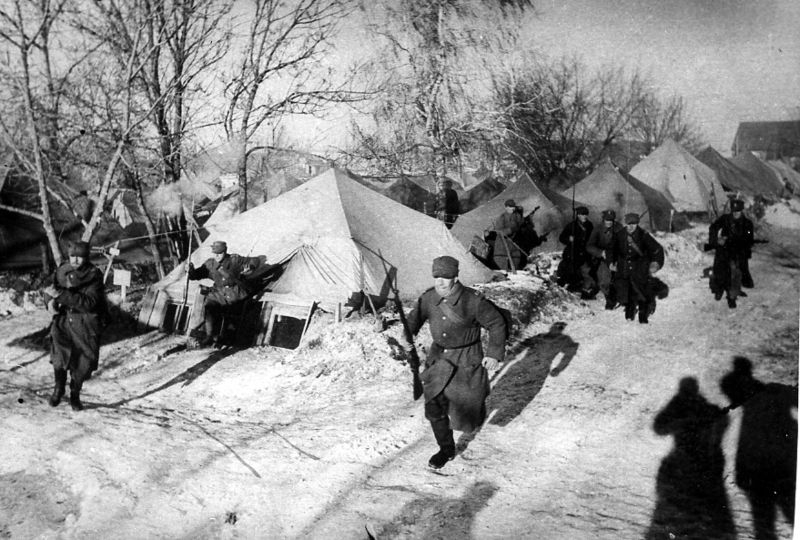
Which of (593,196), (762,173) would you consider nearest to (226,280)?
(593,196)

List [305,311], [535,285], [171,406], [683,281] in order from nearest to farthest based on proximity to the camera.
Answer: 1. [171,406]
2. [305,311]
3. [535,285]
4. [683,281]

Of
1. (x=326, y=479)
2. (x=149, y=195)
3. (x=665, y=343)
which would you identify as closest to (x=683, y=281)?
(x=665, y=343)

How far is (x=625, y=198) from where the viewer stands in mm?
14789

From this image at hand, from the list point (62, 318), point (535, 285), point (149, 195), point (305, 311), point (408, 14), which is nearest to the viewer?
point (62, 318)

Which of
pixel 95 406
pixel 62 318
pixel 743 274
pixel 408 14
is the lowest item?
pixel 95 406

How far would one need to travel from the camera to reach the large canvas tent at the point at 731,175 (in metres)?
22.8

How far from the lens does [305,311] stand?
7805 mm

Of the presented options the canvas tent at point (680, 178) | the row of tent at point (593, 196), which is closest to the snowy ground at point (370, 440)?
the row of tent at point (593, 196)

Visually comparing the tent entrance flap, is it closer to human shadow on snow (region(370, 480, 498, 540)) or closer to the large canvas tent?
human shadow on snow (region(370, 480, 498, 540))

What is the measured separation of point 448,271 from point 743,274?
21.3ft

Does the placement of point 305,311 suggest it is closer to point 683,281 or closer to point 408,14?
point 683,281

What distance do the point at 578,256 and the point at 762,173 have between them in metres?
24.5

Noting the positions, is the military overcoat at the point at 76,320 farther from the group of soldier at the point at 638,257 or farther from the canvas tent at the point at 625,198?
the canvas tent at the point at 625,198

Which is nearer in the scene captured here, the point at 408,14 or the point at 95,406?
the point at 95,406
